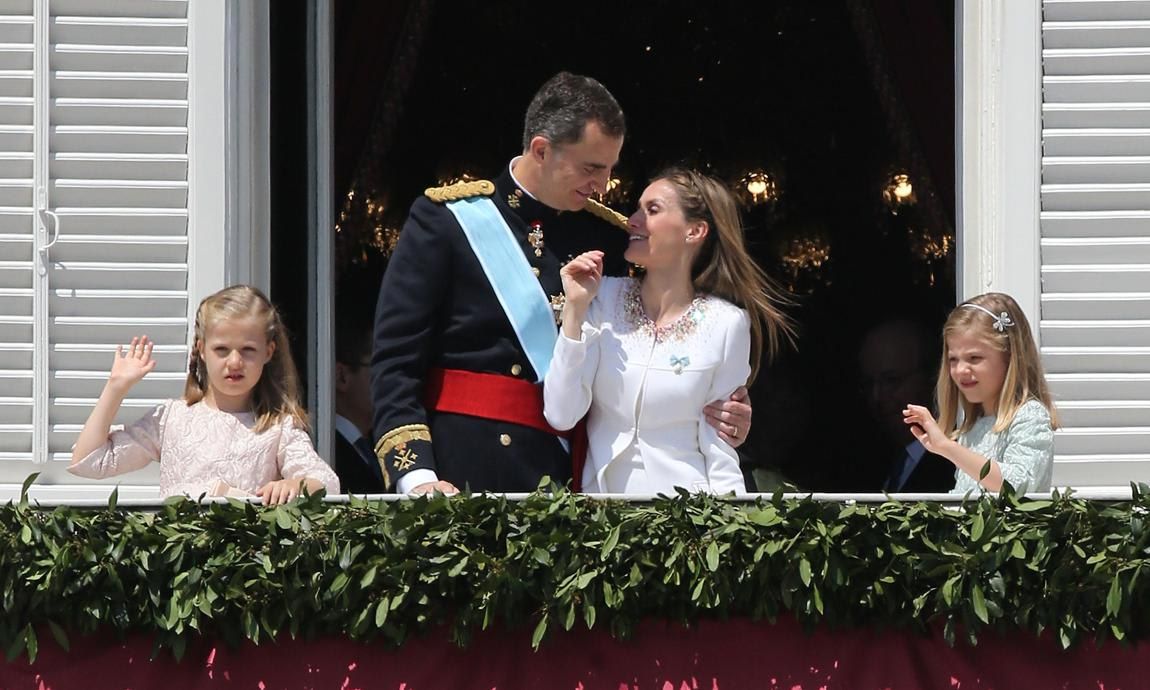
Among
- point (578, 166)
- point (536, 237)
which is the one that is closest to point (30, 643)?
point (536, 237)

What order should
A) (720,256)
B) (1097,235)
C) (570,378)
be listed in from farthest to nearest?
(1097,235) → (720,256) → (570,378)

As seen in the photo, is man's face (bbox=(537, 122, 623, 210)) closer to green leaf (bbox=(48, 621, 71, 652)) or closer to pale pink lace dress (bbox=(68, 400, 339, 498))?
pale pink lace dress (bbox=(68, 400, 339, 498))

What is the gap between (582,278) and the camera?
4.70 m

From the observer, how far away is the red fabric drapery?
4.49m

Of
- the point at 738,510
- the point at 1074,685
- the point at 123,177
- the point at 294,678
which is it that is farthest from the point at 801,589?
the point at 123,177

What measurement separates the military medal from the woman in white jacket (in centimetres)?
16

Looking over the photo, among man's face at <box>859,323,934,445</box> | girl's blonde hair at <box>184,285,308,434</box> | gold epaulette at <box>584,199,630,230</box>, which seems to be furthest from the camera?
man's face at <box>859,323,934,445</box>

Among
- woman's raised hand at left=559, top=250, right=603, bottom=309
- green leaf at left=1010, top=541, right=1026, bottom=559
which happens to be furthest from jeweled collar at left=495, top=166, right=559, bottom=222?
green leaf at left=1010, top=541, right=1026, bottom=559

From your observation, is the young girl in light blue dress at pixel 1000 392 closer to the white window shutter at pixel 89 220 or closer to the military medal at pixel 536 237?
the military medal at pixel 536 237

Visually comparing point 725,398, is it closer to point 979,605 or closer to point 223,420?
point 979,605

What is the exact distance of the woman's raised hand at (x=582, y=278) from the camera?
15.3ft

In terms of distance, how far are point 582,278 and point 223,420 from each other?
829mm

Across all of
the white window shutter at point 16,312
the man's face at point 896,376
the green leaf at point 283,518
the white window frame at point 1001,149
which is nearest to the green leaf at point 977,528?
the white window frame at point 1001,149

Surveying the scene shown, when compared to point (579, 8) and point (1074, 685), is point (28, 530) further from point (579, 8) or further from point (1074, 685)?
point (579, 8)
